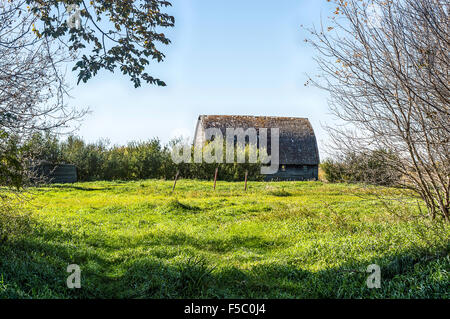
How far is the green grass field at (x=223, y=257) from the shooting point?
4461 millimetres

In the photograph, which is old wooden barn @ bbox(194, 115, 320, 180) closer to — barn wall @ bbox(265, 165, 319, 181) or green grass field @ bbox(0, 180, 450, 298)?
barn wall @ bbox(265, 165, 319, 181)

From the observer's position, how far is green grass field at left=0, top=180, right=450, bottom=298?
4.46 metres

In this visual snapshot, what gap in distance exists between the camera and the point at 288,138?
32.6 m

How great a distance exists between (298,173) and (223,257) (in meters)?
26.4

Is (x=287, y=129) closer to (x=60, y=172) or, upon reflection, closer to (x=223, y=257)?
(x=60, y=172)

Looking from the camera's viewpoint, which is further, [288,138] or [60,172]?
[288,138]

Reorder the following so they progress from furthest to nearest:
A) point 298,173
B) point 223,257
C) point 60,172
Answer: point 298,173 → point 60,172 → point 223,257

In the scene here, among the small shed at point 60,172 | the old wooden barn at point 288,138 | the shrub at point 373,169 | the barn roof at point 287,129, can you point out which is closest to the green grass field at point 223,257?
the shrub at point 373,169

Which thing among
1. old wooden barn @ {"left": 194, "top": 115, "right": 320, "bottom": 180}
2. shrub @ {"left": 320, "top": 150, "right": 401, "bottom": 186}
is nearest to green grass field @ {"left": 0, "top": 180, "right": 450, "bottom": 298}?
shrub @ {"left": 320, "top": 150, "right": 401, "bottom": 186}

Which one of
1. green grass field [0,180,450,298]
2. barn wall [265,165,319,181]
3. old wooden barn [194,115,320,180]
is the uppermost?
old wooden barn [194,115,320,180]

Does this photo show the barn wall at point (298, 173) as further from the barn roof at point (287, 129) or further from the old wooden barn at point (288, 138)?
the barn roof at point (287, 129)

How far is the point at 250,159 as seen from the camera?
88.4ft

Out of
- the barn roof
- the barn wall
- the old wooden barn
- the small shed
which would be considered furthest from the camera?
the barn roof

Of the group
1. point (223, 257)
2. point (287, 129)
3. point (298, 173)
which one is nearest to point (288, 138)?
point (287, 129)
